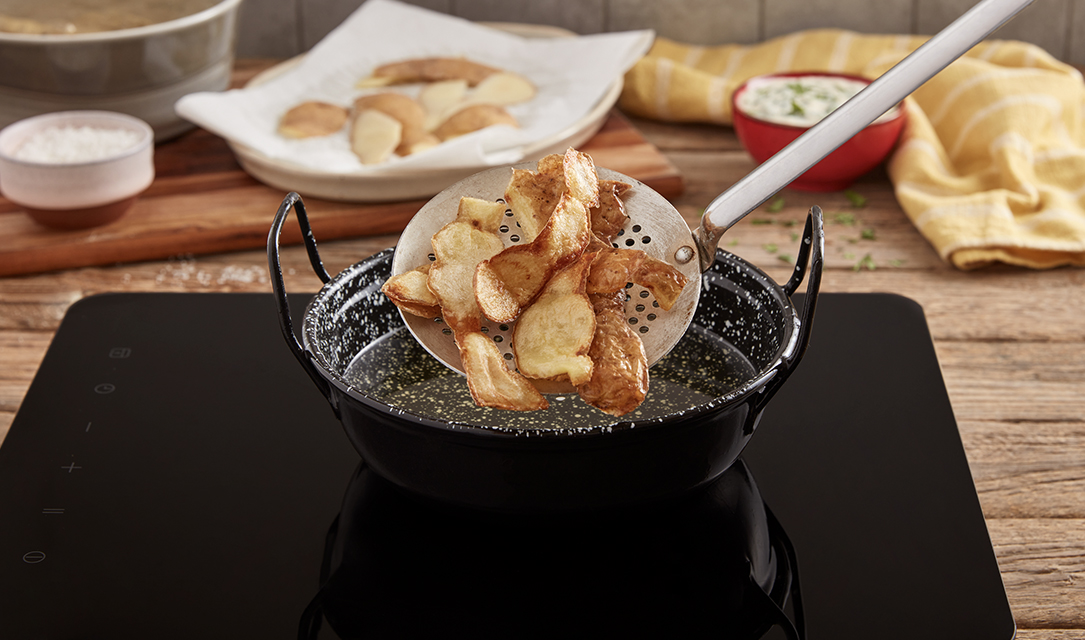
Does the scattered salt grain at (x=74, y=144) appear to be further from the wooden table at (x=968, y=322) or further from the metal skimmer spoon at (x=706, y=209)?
the metal skimmer spoon at (x=706, y=209)

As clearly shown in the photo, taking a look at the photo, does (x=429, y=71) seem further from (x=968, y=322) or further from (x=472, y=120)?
(x=968, y=322)

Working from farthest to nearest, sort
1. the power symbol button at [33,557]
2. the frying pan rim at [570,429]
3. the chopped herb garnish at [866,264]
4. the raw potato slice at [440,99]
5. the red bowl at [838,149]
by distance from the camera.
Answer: the raw potato slice at [440,99]
the red bowl at [838,149]
the chopped herb garnish at [866,264]
the power symbol button at [33,557]
the frying pan rim at [570,429]

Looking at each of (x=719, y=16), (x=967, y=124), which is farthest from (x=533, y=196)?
(x=719, y=16)

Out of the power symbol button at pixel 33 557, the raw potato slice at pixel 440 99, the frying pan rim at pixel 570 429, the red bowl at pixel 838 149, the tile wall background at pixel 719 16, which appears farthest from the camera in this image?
the tile wall background at pixel 719 16

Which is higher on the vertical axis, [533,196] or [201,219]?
[533,196]

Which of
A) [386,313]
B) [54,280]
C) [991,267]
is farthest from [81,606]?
[991,267]

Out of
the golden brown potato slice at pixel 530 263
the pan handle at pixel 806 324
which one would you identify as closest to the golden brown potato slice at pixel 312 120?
the golden brown potato slice at pixel 530 263

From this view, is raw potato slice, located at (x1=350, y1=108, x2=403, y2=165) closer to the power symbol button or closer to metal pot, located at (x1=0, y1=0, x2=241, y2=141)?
metal pot, located at (x1=0, y1=0, x2=241, y2=141)
